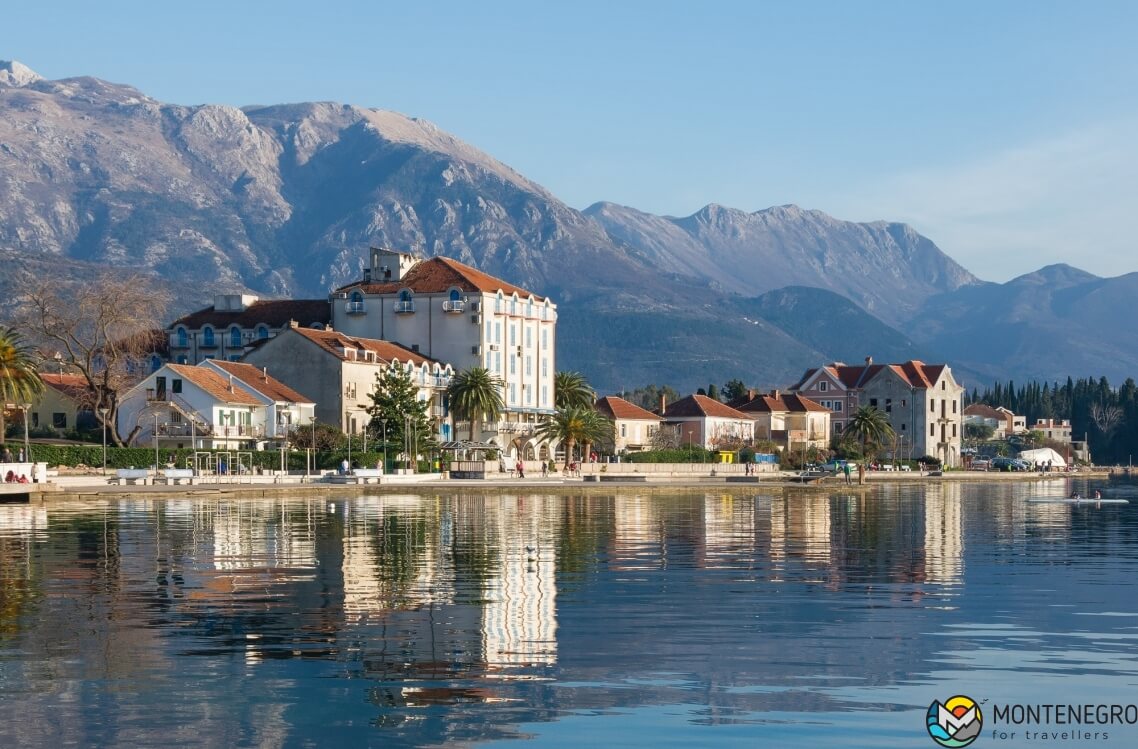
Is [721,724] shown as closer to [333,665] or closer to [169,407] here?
[333,665]

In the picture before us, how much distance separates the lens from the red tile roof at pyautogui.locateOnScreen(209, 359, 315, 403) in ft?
365

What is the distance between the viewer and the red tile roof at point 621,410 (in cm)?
15825

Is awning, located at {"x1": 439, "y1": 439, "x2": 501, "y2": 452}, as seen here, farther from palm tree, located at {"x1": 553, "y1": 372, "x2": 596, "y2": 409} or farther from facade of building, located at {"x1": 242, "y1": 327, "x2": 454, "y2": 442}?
palm tree, located at {"x1": 553, "y1": 372, "x2": 596, "y2": 409}

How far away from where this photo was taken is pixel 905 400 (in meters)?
185

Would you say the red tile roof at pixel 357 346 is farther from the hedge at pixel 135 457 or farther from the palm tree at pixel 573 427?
the hedge at pixel 135 457

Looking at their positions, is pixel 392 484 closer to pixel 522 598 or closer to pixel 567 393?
pixel 567 393

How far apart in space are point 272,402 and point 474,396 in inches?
709

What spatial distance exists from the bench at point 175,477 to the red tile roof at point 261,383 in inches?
792

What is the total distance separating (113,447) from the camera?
98.1m

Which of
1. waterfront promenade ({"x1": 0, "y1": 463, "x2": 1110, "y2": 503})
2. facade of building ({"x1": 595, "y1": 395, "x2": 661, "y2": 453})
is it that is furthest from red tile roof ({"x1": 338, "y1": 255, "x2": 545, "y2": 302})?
facade of building ({"x1": 595, "y1": 395, "x2": 661, "y2": 453})

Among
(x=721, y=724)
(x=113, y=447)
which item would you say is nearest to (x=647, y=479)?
(x=113, y=447)

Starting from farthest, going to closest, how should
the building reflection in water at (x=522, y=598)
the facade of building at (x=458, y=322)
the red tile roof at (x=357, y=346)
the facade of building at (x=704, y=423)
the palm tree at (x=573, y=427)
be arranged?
the facade of building at (x=704, y=423) → the facade of building at (x=458, y=322) → the palm tree at (x=573, y=427) → the red tile roof at (x=357, y=346) → the building reflection in water at (x=522, y=598)

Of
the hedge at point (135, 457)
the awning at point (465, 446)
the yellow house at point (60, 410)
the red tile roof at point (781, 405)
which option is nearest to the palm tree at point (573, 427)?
the awning at point (465, 446)

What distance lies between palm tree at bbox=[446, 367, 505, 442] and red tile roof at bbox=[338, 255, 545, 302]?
39.1 ft
